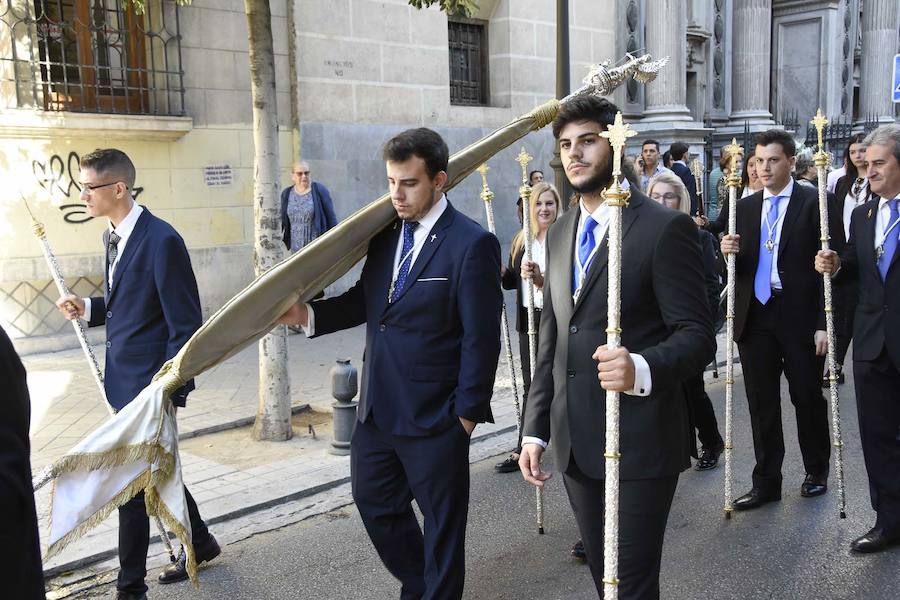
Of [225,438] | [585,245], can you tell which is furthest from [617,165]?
[225,438]

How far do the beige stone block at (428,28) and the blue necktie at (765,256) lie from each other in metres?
9.09

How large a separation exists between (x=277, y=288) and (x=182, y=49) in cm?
848

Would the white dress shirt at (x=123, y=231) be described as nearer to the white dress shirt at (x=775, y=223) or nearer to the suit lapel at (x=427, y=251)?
the suit lapel at (x=427, y=251)

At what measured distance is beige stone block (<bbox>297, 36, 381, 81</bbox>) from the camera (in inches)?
484

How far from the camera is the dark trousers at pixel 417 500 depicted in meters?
3.62

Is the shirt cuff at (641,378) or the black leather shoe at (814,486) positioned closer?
the shirt cuff at (641,378)

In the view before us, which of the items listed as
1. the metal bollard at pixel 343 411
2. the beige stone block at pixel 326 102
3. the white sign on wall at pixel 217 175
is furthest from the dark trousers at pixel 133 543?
the beige stone block at pixel 326 102

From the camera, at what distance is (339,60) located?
→ 1271 cm

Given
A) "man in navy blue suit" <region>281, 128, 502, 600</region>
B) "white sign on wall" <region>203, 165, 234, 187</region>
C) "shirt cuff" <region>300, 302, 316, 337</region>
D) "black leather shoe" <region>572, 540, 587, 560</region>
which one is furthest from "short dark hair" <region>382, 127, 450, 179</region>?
"white sign on wall" <region>203, 165, 234, 187</region>

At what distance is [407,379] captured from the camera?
12.0ft

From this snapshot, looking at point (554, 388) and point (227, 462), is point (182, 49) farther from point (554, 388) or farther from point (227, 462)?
point (554, 388)

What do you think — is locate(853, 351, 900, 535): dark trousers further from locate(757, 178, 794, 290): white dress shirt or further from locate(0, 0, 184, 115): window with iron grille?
locate(0, 0, 184, 115): window with iron grille

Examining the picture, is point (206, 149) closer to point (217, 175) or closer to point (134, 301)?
point (217, 175)

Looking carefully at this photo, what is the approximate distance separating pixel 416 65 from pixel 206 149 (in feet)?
12.7
